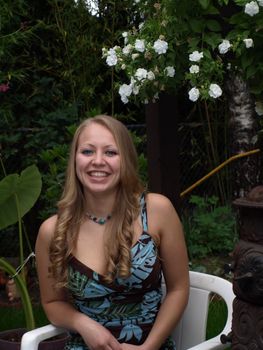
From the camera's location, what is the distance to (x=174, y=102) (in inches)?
108

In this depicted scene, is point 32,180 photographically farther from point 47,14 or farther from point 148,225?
point 47,14

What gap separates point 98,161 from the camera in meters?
2.21

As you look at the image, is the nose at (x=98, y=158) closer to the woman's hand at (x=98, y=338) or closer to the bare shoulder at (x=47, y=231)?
the bare shoulder at (x=47, y=231)

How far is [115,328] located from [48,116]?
3.44 meters

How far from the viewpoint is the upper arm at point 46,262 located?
2328 millimetres

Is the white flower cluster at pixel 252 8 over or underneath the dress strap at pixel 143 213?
over

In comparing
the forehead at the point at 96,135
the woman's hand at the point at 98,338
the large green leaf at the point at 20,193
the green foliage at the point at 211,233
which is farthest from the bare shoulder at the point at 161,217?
the green foliage at the point at 211,233

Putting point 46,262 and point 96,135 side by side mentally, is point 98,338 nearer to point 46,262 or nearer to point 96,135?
point 46,262

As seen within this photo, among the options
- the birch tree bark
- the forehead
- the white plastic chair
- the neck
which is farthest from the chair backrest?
the birch tree bark

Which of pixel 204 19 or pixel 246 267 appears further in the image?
pixel 204 19

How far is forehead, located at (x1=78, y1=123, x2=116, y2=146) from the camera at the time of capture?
224 cm

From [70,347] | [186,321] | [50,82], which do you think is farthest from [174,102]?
[50,82]

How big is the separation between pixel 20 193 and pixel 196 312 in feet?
4.56

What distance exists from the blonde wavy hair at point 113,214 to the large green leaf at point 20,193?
45.9 inches
